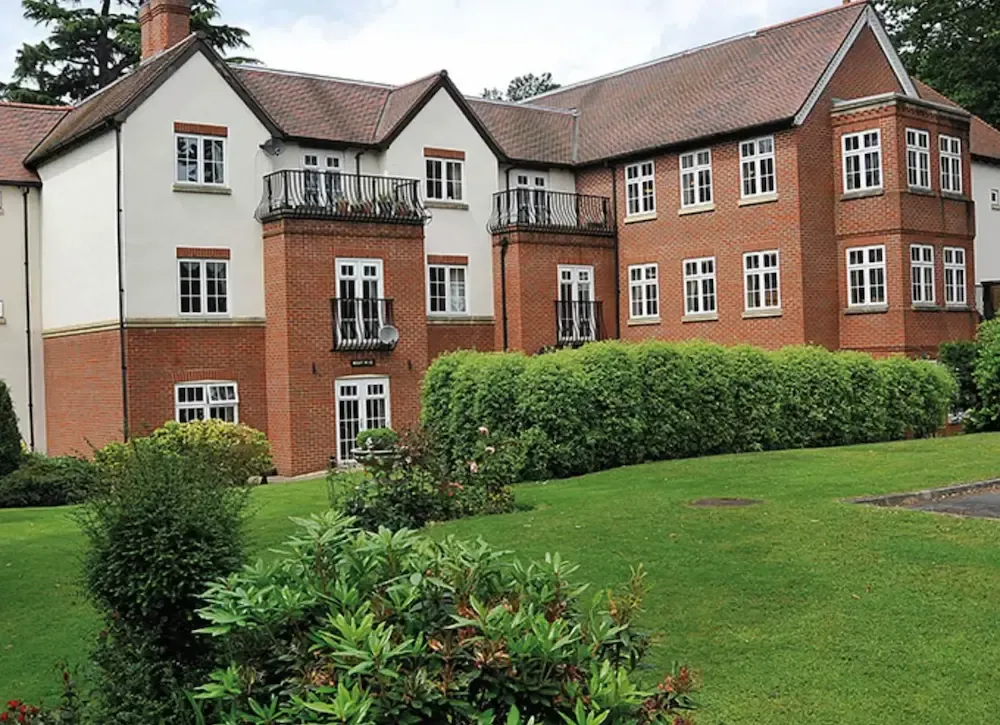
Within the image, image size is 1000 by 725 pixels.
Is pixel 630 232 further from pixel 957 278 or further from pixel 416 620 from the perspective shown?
pixel 416 620

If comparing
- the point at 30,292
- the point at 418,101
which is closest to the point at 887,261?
the point at 418,101

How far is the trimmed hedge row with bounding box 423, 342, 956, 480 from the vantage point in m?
19.7

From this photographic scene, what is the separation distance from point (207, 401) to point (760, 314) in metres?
14.6

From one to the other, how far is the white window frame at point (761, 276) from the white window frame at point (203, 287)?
13707 mm

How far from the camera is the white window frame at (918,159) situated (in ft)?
95.8

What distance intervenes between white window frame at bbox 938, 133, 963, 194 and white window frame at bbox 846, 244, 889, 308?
3188mm

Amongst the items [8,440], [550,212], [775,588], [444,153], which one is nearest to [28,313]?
[8,440]

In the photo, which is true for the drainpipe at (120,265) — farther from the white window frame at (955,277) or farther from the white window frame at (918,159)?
the white window frame at (955,277)

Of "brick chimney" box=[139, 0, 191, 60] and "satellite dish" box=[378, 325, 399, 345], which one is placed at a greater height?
"brick chimney" box=[139, 0, 191, 60]

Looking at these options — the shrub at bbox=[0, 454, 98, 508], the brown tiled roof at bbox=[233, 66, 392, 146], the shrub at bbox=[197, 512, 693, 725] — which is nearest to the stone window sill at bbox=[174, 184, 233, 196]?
the brown tiled roof at bbox=[233, 66, 392, 146]

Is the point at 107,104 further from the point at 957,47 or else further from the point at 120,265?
the point at 957,47

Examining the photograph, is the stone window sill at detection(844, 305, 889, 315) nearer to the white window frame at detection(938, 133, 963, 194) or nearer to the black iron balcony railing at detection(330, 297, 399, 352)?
the white window frame at detection(938, 133, 963, 194)

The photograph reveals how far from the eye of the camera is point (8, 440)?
2255 centimetres

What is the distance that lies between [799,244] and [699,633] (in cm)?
2215
